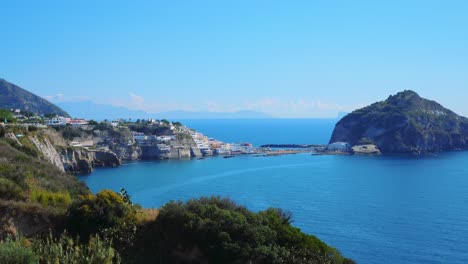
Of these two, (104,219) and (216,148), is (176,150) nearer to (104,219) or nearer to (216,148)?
(216,148)

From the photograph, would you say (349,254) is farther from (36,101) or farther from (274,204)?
(36,101)

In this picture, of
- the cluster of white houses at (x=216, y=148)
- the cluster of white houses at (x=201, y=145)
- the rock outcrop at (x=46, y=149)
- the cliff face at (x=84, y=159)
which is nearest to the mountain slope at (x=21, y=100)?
the cluster of white houses at (x=201, y=145)

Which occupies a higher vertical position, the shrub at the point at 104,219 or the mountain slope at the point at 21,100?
the mountain slope at the point at 21,100

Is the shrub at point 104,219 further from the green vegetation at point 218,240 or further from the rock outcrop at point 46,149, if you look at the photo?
the rock outcrop at point 46,149

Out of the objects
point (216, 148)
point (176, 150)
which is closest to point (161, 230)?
point (176, 150)

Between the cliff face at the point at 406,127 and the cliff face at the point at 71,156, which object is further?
the cliff face at the point at 406,127
